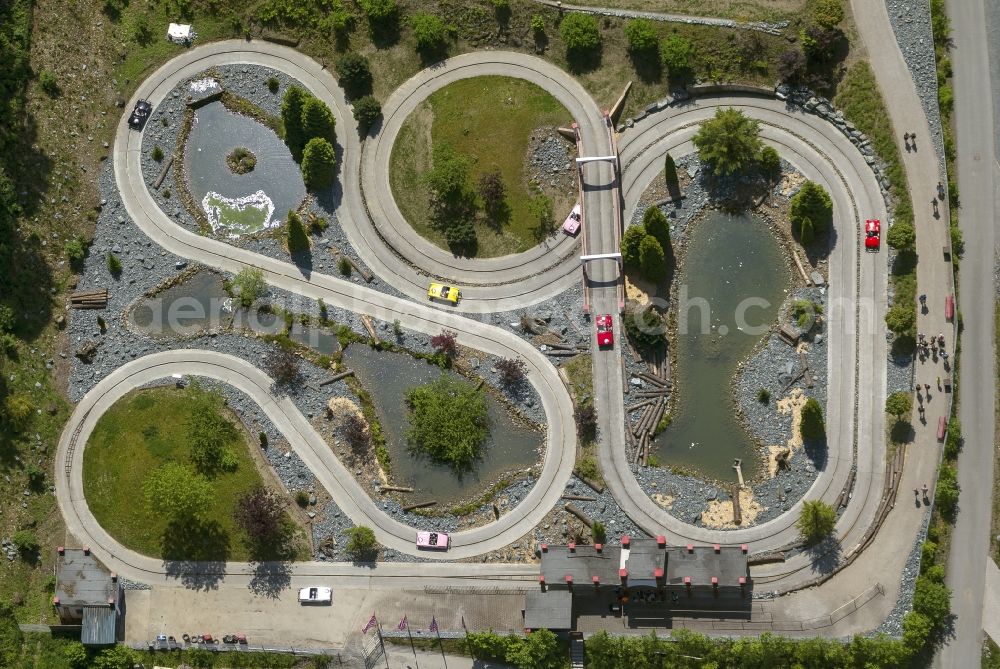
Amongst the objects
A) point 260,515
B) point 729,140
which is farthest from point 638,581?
point 729,140

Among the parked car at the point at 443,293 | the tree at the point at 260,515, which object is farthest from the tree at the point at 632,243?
A: the tree at the point at 260,515

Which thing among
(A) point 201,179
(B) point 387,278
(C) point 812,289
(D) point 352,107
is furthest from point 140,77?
(C) point 812,289

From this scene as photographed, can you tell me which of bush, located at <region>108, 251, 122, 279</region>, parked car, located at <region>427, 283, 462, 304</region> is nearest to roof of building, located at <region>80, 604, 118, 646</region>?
bush, located at <region>108, 251, 122, 279</region>

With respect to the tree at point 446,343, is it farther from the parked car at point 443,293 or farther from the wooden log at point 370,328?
the wooden log at point 370,328

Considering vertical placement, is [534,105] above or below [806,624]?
above

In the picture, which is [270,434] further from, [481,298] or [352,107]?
[352,107]

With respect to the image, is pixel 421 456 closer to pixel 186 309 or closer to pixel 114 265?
pixel 186 309
